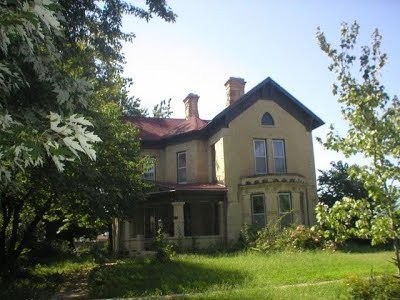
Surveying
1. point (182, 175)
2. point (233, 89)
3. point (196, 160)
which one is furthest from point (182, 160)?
point (233, 89)

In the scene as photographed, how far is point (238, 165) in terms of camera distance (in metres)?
25.6

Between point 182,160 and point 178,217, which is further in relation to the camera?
point 182,160

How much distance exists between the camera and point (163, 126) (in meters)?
31.3

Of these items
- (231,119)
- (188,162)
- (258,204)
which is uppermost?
(231,119)

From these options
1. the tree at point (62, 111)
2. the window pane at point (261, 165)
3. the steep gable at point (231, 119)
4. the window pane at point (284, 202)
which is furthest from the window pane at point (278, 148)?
the tree at point (62, 111)

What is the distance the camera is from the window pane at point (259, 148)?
26.3 metres

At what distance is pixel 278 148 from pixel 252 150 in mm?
1741

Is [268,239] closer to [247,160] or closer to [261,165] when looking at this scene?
[247,160]

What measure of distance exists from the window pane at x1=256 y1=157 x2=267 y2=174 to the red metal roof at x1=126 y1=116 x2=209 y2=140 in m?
4.05

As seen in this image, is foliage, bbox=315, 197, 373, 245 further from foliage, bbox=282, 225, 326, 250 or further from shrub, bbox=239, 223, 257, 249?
shrub, bbox=239, 223, 257, 249

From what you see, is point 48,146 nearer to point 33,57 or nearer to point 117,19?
point 33,57

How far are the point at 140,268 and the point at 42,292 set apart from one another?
3810 millimetres

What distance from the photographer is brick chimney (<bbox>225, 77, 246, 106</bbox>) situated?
93.9 feet

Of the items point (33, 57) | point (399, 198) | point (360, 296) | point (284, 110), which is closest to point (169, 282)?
point (360, 296)
